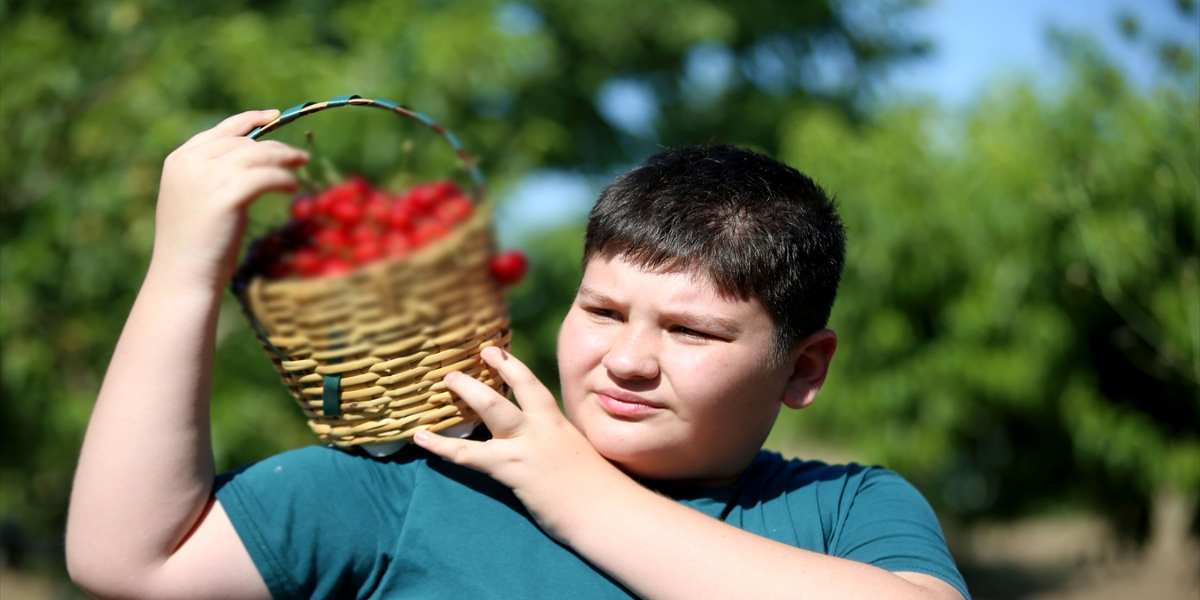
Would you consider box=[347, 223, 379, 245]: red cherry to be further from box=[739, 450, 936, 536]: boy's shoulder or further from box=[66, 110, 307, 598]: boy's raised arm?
box=[739, 450, 936, 536]: boy's shoulder

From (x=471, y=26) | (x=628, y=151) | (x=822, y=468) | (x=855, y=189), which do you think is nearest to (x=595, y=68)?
(x=628, y=151)

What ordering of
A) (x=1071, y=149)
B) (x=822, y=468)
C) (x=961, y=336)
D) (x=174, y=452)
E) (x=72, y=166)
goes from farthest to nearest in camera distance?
(x=961, y=336), (x=1071, y=149), (x=72, y=166), (x=822, y=468), (x=174, y=452)

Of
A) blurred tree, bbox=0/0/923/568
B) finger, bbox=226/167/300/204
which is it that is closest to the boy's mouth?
finger, bbox=226/167/300/204

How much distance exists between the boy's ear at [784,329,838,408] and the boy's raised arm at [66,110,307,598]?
2.49ft

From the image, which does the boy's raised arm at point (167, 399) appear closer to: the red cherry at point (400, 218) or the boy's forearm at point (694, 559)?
the red cherry at point (400, 218)

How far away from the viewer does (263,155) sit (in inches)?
52.7

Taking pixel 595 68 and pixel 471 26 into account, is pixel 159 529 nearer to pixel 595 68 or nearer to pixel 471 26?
pixel 471 26

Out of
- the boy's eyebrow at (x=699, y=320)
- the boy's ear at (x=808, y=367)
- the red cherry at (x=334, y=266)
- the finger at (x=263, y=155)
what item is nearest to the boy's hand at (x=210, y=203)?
the finger at (x=263, y=155)

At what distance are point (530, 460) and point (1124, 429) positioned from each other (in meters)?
4.98

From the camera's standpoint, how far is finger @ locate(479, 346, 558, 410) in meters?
1.47

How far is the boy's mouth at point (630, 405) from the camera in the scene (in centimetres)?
150

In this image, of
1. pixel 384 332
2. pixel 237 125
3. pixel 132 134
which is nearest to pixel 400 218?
pixel 384 332

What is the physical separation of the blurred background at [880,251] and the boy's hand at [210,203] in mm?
1567

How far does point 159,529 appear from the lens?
1320 millimetres
